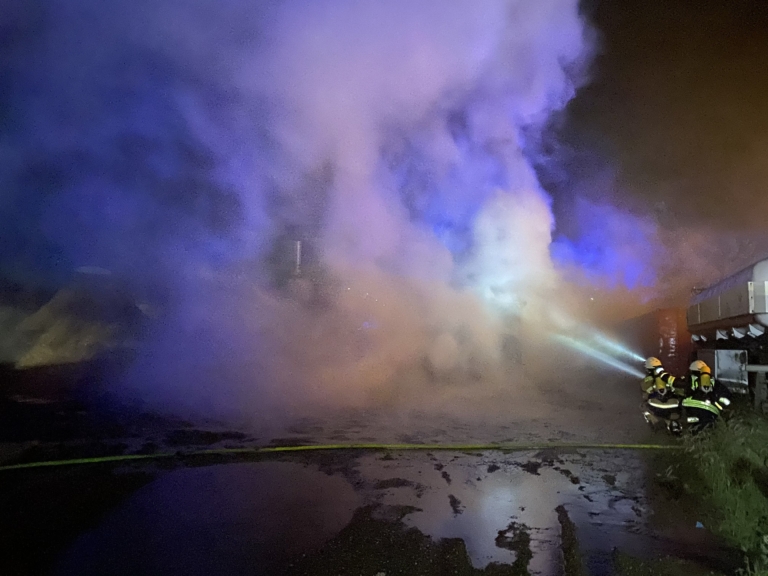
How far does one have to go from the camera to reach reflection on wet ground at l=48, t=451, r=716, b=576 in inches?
154

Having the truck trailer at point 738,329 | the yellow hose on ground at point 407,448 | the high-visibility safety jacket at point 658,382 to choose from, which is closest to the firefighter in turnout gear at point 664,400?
the high-visibility safety jacket at point 658,382

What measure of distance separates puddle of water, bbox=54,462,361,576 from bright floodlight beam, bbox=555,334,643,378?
1572 centimetres

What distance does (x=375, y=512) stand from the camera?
4.83m

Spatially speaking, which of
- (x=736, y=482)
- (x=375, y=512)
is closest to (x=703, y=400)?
(x=736, y=482)

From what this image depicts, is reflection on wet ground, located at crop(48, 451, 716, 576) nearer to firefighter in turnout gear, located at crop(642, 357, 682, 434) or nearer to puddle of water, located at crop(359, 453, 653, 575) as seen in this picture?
puddle of water, located at crop(359, 453, 653, 575)

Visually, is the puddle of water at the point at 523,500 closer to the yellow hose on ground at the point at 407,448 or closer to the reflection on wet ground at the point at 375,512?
the reflection on wet ground at the point at 375,512

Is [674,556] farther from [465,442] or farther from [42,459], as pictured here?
[42,459]

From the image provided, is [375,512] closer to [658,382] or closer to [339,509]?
[339,509]

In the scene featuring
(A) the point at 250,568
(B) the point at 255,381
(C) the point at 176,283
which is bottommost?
(A) the point at 250,568

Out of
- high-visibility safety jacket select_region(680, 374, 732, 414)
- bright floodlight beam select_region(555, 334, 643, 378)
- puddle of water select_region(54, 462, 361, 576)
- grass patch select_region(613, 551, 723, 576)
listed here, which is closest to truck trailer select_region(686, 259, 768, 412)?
high-visibility safety jacket select_region(680, 374, 732, 414)

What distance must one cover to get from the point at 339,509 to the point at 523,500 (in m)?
1.81

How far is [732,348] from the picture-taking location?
826 cm

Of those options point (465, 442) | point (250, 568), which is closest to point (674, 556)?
point (250, 568)

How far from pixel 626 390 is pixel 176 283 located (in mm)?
13238
